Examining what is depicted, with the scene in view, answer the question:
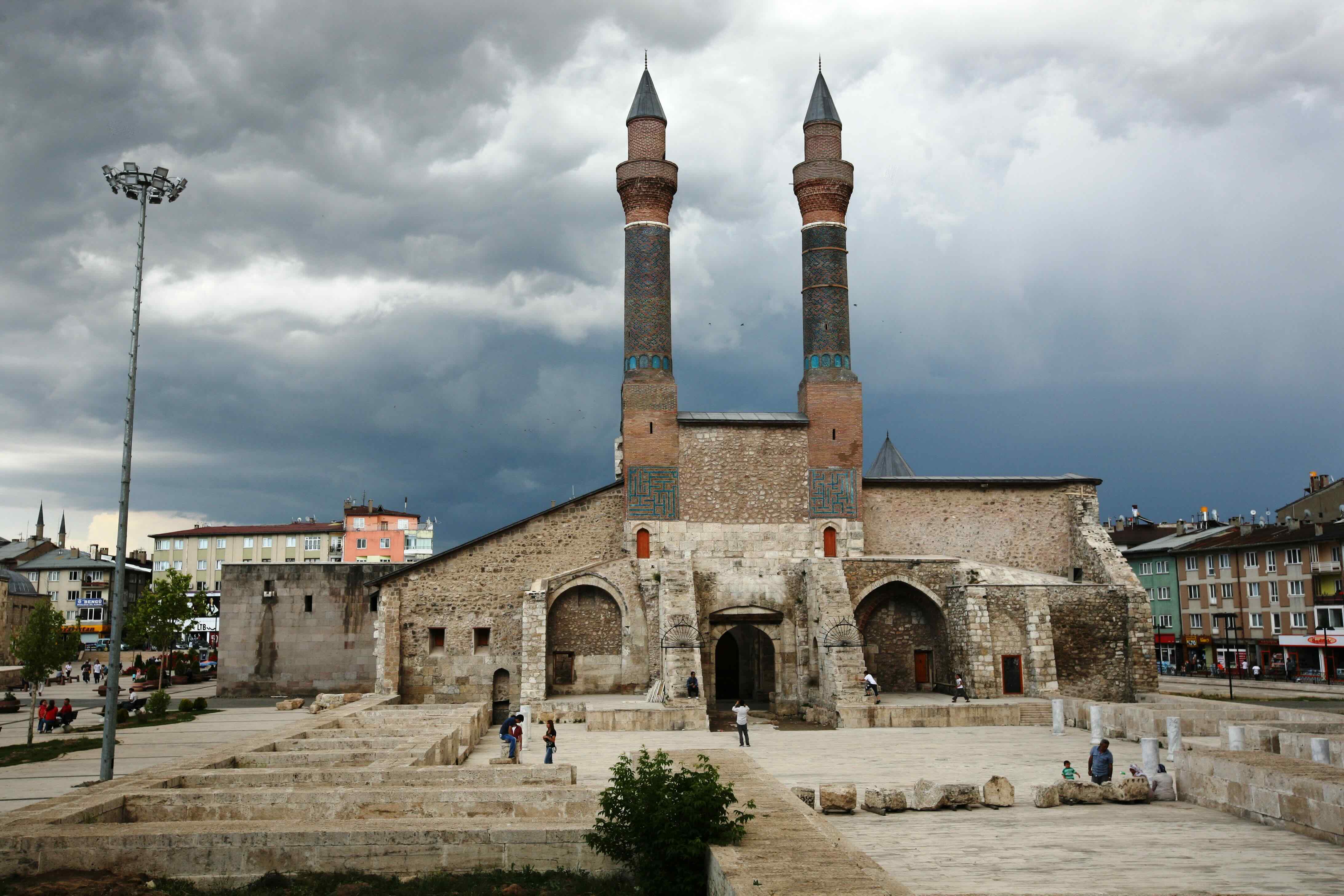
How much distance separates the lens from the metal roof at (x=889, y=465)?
4100 centimetres

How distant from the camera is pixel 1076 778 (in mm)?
15398

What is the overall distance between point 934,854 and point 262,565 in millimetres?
28046

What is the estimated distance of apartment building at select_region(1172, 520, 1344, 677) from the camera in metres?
40.7

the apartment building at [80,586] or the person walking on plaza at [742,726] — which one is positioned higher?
the apartment building at [80,586]

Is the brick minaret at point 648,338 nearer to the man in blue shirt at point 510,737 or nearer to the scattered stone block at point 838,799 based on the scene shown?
the man in blue shirt at point 510,737

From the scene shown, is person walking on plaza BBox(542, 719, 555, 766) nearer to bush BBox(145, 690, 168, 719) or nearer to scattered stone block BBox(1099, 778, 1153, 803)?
scattered stone block BBox(1099, 778, 1153, 803)

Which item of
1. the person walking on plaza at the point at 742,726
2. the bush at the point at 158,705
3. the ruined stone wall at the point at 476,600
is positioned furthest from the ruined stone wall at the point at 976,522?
the bush at the point at 158,705

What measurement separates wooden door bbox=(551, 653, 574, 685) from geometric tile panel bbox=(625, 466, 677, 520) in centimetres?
430

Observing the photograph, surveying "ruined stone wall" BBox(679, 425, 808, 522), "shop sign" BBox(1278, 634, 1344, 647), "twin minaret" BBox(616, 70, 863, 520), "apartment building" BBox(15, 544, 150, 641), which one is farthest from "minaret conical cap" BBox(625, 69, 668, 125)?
"apartment building" BBox(15, 544, 150, 641)

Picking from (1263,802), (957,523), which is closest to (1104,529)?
(957,523)

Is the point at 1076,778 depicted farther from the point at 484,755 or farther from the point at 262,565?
the point at 262,565

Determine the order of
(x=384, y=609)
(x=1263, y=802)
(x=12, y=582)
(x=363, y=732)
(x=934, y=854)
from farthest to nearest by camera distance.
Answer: (x=12, y=582), (x=384, y=609), (x=363, y=732), (x=1263, y=802), (x=934, y=854)

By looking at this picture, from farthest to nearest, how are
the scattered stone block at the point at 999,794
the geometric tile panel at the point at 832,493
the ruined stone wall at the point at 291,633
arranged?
the ruined stone wall at the point at 291,633 → the geometric tile panel at the point at 832,493 → the scattered stone block at the point at 999,794

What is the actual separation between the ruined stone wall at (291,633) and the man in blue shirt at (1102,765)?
2375 cm
